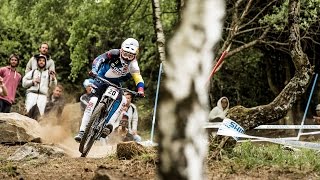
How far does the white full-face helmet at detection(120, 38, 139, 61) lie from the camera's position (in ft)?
25.6

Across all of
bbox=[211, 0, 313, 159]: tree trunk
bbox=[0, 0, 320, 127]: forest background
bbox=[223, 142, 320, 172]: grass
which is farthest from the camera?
bbox=[0, 0, 320, 127]: forest background

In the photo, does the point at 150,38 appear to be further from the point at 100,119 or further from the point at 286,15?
the point at 100,119

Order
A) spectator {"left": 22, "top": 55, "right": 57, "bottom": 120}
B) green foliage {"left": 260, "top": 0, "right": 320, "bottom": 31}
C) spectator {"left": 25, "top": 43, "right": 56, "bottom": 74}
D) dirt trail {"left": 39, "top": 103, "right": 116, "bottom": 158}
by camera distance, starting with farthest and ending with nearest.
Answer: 1. green foliage {"left": 260, "top": 0, "right": 320, "bottom": 31}
2. spectator {"left": 22, "top": 55, "right": 57, "bottom": 120}
3. spectator {"left": 25, "top": 43, "right": 56, "bottom": 74}
4. dirt trail {"left": 39, "top": 103, "right": 116, "bottom": 158}

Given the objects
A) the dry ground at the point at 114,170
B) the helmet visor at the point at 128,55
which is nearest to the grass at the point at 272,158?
the dry ground at the point at 114,170

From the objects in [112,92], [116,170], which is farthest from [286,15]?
[116,170]

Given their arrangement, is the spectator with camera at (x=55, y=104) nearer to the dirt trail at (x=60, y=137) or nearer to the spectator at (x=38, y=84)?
the dirt trail at (x=60, y=137)

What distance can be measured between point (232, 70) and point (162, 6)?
4.31m

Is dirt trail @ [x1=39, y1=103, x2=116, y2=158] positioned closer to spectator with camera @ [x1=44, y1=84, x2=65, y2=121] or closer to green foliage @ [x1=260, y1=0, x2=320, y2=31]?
spectator with camera @ [x1=44, y1=84, x2=65, y2=121]

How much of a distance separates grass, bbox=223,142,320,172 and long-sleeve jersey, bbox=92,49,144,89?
2266 millimetres

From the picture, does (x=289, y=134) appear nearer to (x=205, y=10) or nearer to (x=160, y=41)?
(x=160, y=41)

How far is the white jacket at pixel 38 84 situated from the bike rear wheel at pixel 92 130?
3.55 meters

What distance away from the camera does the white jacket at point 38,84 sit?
431 inches

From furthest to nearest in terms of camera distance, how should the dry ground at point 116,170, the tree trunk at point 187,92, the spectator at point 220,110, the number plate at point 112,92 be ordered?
the spectator at point 220,110
the number plate at point 112,92
the dry ground at point 116,170
the tree trunk at point 187,92

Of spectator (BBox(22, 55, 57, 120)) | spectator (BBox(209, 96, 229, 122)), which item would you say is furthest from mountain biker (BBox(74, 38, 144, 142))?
spectator (BBox(209, 96, 229, 122))
